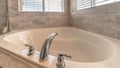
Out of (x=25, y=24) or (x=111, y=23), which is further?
(x=25, y=24)

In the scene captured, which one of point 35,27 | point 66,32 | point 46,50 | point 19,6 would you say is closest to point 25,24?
point 35,27

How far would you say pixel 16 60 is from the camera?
0.99 metres

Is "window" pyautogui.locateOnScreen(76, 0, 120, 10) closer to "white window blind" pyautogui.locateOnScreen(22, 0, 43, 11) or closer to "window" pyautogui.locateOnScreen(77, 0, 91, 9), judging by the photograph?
"window" pyautogui.locateOnScreen(77, 0, 91, 9)

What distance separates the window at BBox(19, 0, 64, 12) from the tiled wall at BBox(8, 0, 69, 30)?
0.32 ft

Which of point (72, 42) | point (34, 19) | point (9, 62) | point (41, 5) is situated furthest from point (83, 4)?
point (9, 62)

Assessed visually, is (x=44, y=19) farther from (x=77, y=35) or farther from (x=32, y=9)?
(x=77, y=35)

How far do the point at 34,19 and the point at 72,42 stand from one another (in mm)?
999

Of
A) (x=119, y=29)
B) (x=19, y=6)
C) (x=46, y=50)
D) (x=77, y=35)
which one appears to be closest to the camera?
(x=46, y=50)

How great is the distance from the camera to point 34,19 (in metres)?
2.83

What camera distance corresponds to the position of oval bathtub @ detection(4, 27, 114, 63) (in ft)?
5.64

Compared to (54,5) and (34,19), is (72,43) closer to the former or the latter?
(34,19)

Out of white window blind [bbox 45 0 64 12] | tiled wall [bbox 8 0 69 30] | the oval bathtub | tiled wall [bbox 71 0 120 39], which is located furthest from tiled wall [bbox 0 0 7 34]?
tiled wall [bbox 71 0 120 39]

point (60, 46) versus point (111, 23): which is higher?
point (111, 23)

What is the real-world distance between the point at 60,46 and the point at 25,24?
0.90 m
